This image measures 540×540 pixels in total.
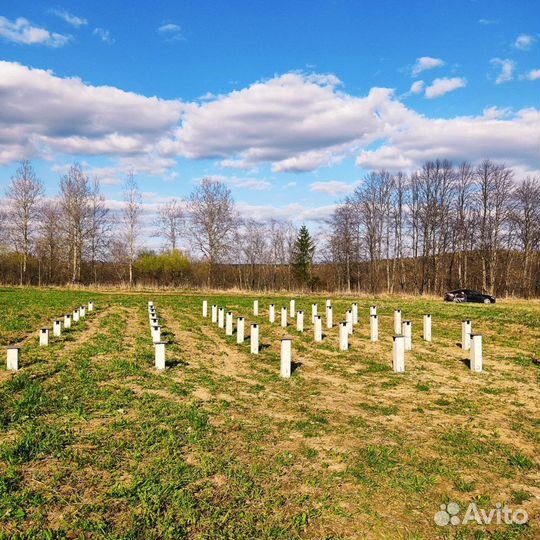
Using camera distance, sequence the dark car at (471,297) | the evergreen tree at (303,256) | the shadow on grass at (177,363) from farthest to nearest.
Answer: the evergreen tree at (303,256)
the dark car at (471,297)
the shadow on grass at (177,363)

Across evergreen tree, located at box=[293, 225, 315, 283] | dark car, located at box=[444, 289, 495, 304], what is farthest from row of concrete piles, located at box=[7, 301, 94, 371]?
evergreen tree, located at box=[293, 225, 315, 283]

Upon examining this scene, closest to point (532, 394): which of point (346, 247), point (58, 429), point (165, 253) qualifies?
point (58, 429)

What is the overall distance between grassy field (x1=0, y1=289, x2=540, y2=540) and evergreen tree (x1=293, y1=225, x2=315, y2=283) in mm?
43259

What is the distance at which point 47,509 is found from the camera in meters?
4.34

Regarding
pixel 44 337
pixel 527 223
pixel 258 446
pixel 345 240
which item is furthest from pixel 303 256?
pixel 258 446

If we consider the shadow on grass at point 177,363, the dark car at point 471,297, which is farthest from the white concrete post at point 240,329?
the dark car at point 471,297

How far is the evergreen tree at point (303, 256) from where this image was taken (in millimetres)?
55094

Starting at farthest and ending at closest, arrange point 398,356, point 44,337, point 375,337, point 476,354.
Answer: point 375,337
point 44,337
point 476,354
point 398,356

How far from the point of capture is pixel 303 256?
5538 centimetres

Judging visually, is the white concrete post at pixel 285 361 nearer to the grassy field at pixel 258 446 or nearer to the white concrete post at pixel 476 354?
the grassy field at pixel 258 446

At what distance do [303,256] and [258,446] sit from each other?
49.7m

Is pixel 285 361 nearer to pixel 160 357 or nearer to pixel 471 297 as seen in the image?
pixel 160 357

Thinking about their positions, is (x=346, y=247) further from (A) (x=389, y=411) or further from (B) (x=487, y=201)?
(A) (x=389, y=411)

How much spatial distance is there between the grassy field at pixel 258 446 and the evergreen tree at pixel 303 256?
142ft
